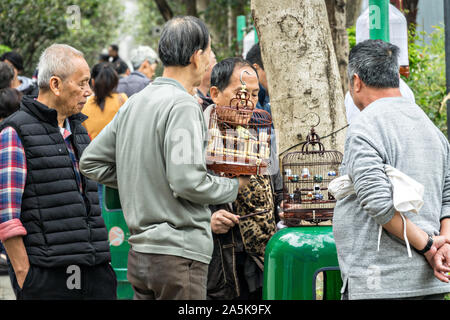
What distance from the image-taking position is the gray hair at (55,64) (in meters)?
3.91

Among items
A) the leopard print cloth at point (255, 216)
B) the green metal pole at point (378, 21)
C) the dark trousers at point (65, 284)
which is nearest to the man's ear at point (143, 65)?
the green metal pole at point (378, 21)

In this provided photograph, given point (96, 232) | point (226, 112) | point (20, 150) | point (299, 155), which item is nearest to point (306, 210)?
point (299, 155)

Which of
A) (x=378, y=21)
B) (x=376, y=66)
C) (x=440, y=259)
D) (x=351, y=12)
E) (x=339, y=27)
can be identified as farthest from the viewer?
(x=351, y=12)

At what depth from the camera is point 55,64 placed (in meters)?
3.93

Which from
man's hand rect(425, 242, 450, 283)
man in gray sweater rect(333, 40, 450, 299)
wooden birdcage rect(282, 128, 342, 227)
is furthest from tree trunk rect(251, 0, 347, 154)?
man's hand rect(425, 242, 450, 283)

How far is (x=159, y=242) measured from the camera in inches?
124

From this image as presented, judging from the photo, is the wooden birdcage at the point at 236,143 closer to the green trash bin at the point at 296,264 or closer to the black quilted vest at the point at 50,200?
the green trash bin at the point at 296,264

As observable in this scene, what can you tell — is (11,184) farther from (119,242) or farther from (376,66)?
(119,242)

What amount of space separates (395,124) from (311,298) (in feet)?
4.07

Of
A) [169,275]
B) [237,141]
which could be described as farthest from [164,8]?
A: [169,275]

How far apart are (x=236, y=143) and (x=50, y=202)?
1.06m

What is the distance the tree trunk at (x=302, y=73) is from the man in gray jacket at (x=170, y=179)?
1.60 m

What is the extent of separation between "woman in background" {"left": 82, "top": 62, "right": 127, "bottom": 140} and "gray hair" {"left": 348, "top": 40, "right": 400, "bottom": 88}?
4186 millimetres

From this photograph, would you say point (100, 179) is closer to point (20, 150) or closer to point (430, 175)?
point (20, 150)
